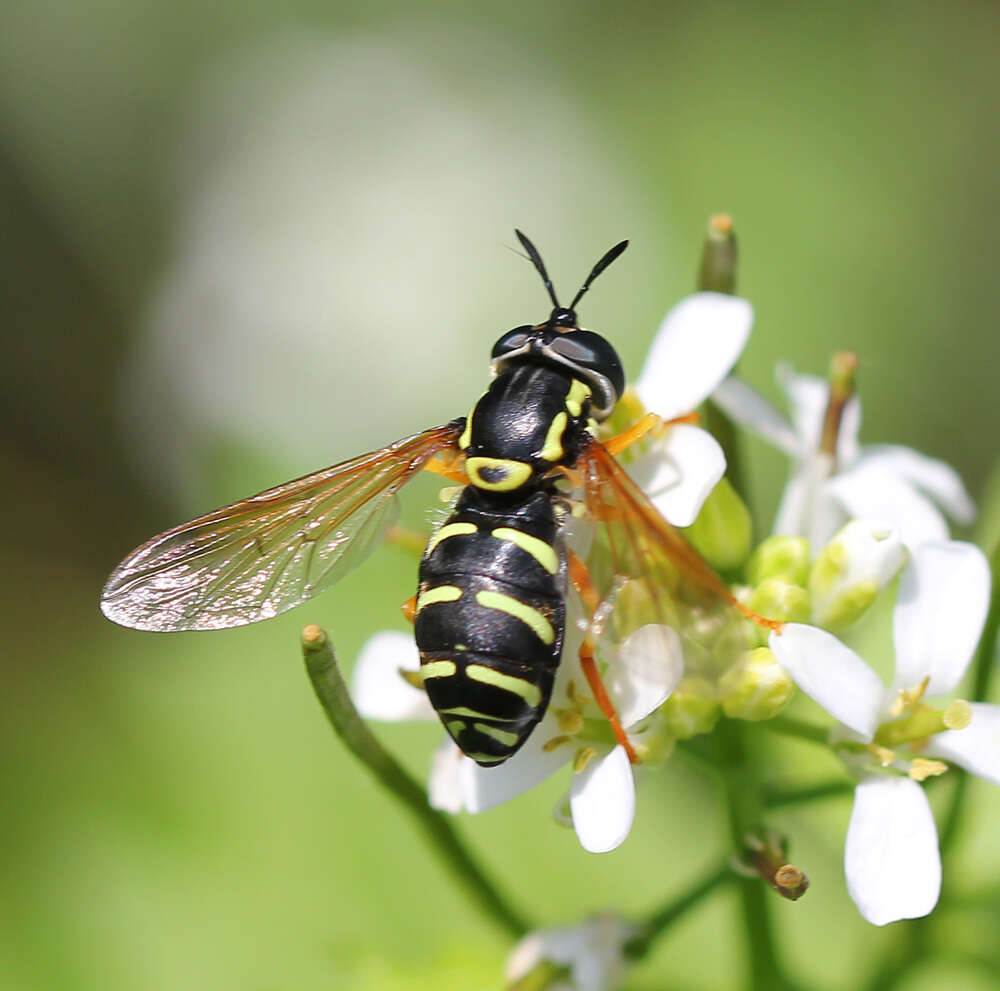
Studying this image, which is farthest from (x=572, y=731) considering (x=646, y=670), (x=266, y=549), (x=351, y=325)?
(x=351, y=325)

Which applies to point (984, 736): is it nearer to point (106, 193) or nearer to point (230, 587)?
point (230, 587)

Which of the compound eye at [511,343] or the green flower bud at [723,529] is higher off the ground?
the compound eye at [511,343]

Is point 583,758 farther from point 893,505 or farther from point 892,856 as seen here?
point 893,505

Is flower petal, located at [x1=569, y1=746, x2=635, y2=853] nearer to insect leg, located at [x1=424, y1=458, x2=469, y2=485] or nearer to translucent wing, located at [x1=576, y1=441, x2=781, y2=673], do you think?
translucent wing, located at [x1=576, y1=441, x2=781, y2=673]

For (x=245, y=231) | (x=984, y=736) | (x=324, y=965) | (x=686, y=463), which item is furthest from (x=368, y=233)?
(x=984, y=736)

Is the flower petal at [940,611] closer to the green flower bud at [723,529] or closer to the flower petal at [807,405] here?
the green flower bud at [723,529]

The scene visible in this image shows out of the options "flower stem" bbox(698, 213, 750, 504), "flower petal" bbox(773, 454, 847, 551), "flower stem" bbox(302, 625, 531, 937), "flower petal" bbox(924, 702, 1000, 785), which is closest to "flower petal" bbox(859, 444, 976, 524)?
"flower petal" bbox(773, 454, 847, 551)

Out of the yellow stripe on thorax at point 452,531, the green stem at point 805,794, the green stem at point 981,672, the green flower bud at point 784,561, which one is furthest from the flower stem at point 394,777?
the green stem at point 981,672
